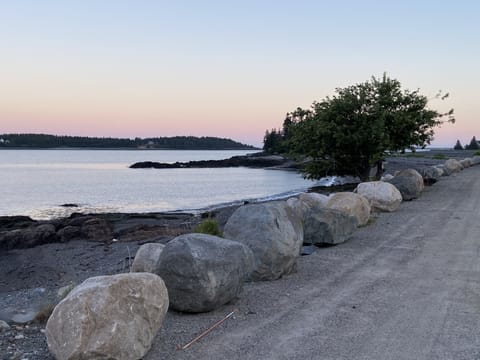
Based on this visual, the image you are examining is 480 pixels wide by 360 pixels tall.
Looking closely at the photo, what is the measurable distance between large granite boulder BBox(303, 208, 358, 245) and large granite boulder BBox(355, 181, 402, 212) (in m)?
4.76

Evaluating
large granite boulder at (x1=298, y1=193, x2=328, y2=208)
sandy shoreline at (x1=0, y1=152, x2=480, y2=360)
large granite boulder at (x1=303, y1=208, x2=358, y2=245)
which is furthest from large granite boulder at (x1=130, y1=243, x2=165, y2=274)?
large granite boulder at (x1=298, y1=193, x2=328, y2=208)

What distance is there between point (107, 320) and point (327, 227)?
6.70 meters

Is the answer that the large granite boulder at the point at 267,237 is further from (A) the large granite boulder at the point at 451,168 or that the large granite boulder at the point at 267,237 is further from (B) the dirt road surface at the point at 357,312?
(A) the large granite boulder at the point at 451,168

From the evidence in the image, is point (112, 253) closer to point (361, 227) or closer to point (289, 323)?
point (361, 227)

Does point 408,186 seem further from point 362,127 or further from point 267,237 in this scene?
point 267,237

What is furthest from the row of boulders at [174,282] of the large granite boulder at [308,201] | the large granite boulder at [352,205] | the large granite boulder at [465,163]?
the large granite boulder at [465,163]

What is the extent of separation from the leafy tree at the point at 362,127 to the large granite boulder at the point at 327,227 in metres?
10.8

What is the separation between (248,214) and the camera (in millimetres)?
8492

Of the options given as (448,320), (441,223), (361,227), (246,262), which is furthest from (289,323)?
(441,223)

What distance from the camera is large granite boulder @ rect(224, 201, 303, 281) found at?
321 inches

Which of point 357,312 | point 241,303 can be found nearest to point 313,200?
point 241,303

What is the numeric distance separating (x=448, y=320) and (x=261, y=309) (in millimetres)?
2327

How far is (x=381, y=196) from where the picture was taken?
16.3 metres

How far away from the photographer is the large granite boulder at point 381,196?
16.2 m
